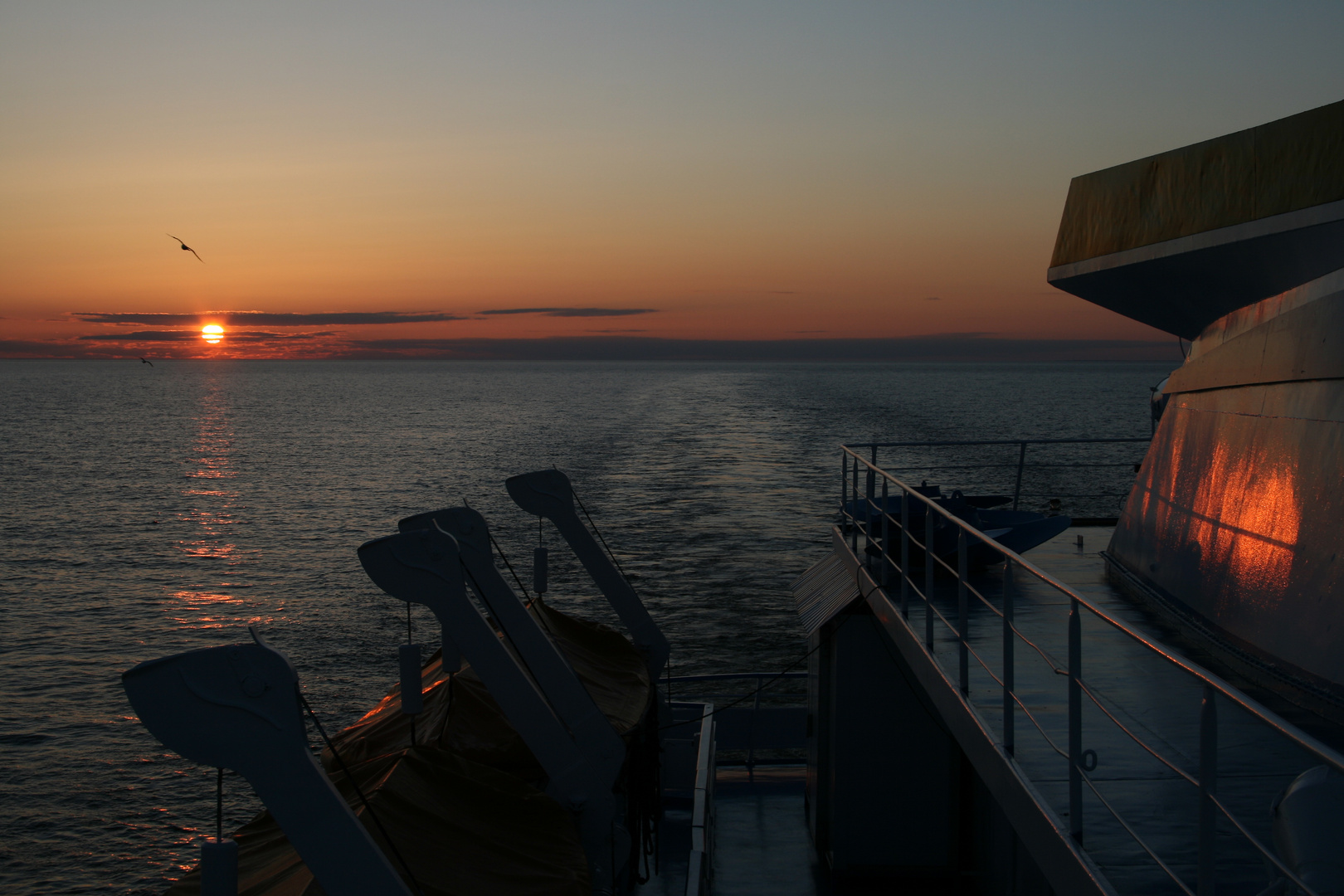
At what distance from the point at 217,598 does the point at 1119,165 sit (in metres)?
35.9

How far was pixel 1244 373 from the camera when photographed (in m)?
7.62

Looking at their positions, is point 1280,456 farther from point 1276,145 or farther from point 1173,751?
point 1173,751

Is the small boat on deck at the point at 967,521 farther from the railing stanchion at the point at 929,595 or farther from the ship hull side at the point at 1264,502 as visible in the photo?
the ship hull side at the point at 1264,502

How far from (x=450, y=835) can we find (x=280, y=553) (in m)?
40.3

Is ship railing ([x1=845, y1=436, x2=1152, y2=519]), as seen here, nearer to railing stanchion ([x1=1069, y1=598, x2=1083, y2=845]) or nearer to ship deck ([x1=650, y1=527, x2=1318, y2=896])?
ship deck ([x1=650, y1=527, x2=1318, y2=896])

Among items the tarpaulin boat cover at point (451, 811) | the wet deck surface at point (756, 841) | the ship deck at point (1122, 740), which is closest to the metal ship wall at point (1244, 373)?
the ship deck at point (1122, 740)

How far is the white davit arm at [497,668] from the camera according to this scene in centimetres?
838

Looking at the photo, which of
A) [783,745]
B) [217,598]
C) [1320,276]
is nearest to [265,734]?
[1320,276]

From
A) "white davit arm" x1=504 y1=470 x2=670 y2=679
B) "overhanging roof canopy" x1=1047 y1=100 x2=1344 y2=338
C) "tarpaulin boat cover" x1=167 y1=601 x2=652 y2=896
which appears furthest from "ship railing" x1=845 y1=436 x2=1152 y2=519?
"tarpaulin boat cover" x1=167 y1=601 x2=652 y2=896

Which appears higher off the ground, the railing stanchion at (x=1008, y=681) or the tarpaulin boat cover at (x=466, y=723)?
the railing stanchion at (x=1008, y=681)

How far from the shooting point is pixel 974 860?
1011 cm

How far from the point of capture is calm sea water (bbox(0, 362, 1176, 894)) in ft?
73.7

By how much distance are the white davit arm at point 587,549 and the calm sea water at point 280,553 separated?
12266mm

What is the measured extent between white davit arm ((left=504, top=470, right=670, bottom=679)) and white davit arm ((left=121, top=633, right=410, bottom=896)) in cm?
748
